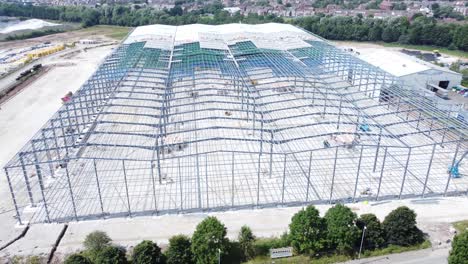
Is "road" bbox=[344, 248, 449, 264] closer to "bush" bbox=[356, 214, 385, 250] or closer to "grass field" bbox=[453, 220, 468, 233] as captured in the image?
"bush" bbox=[356, 214, 385, 250]

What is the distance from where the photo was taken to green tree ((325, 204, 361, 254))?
15.9 meters

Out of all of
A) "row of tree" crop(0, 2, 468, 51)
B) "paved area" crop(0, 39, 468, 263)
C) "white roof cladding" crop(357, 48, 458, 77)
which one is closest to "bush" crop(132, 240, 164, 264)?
"paved area" crop(0, 39, 468, 263)

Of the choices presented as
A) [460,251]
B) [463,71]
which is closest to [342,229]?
[460,251]

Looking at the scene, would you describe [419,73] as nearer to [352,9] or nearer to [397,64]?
[397,64]

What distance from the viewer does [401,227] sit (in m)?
16.9

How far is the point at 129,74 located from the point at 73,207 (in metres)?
16.3

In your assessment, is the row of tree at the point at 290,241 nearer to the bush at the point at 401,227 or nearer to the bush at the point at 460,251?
the bush at the point at 401,227

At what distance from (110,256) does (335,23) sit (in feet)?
238

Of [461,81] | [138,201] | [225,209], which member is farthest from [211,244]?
[461,81]

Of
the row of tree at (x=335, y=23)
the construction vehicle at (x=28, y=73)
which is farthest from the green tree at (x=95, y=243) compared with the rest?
the row of tree at (x=335, y=23)

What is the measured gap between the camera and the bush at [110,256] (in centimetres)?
1448

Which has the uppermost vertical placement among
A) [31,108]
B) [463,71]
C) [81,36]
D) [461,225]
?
[81,36]

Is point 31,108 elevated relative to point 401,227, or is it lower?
lower

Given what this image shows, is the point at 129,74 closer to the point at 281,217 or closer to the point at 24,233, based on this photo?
the point at 24,233
